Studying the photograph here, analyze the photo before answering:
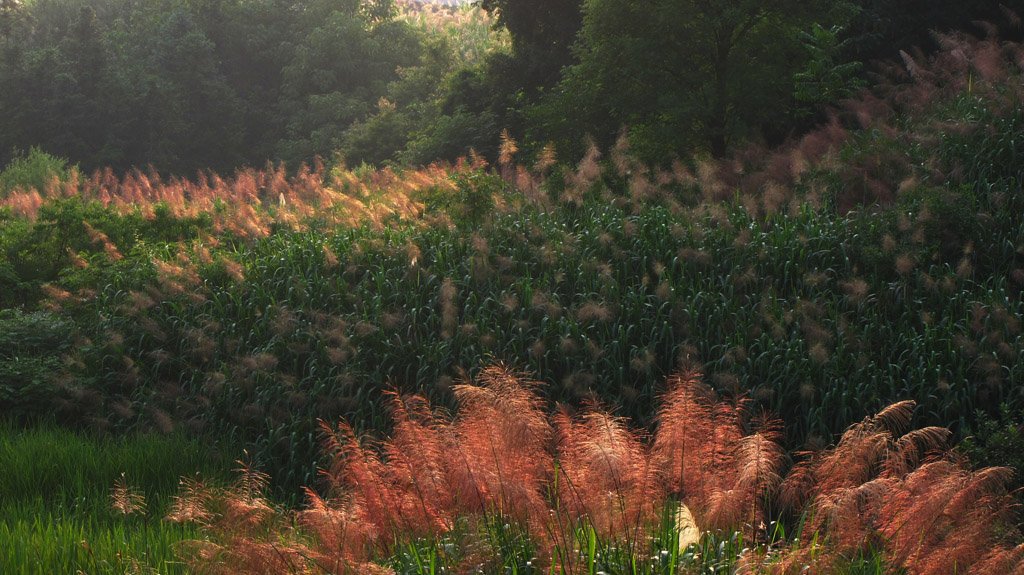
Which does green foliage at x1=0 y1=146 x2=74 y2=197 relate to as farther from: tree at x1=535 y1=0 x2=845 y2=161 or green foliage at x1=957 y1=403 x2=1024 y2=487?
green foliage at x1=957 y1=403 x2=1024 y2=487

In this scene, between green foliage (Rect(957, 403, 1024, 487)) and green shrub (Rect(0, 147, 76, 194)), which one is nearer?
green foliage (Rect(957, 403, 1024, 487))

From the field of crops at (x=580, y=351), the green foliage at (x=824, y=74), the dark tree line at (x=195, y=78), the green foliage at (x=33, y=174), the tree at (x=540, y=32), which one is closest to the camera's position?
the field of crops at (x=580, y=351)

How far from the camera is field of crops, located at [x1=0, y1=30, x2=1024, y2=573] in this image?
3428mm

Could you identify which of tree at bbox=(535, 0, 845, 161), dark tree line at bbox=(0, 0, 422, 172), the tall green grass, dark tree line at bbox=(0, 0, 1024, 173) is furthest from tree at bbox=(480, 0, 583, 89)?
the tall green grass

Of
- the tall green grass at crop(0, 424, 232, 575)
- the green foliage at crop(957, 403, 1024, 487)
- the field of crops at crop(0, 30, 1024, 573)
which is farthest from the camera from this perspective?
the green foliage at crop(957, 403, 1024, 487)

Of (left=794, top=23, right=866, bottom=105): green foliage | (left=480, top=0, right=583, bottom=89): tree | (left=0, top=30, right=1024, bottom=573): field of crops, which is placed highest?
(left=480, top=0, right=583, bottom=89): tree

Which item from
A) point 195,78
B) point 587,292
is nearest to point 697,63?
point 587,292

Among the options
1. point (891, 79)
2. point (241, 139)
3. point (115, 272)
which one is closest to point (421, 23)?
point (241, 139)

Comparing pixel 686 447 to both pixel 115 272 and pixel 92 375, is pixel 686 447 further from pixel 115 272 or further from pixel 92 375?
pixel 115 272

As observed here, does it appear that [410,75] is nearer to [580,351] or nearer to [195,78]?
[195,78]

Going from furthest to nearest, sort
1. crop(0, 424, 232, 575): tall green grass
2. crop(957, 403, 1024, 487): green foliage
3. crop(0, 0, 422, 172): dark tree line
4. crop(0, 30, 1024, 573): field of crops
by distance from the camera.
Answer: crop(0, 0, 422, 172): dark tree line < crop(957, 403, 1024, 487): green foliage < crop(0, 424, 232, 575): tall green grass < crop(0, 30, 1024, 573): field of crops

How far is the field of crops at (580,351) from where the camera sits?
11.2 feet

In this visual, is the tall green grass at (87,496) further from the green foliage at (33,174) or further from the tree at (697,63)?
the green foliage at (33,174)

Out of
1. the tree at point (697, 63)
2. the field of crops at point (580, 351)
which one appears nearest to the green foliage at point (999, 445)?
the field of crops at point (580, 351)
